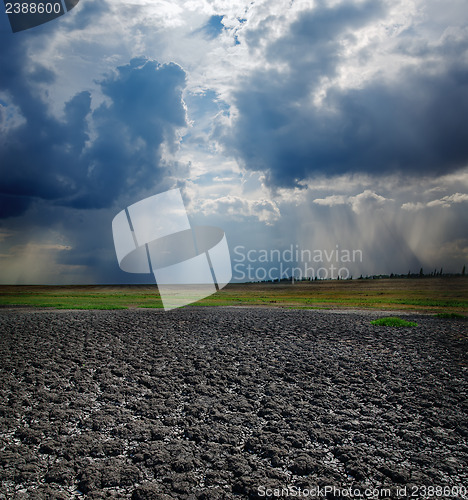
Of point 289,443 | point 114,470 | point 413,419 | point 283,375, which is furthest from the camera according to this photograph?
point 283,375

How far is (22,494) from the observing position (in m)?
4.59

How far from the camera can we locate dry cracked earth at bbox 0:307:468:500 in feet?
16.0

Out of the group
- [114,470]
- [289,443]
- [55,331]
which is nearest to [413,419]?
[289,443]

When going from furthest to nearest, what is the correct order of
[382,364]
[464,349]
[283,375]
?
[464,349]
[382,364]
[283,375]

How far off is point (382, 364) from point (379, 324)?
8.70 metres

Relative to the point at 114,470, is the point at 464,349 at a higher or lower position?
lower

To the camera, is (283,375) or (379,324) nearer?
(283,375)

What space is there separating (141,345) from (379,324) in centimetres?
1298

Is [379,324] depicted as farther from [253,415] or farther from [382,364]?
[253,415]

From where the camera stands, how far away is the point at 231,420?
264 inches

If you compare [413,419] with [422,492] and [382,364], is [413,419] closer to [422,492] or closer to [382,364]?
[422,492]

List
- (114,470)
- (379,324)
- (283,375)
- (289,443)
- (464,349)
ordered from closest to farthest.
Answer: (114,470)
(289,443)
(283,375)
(464,349)
(379,324)

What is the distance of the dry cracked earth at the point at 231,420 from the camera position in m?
4.86

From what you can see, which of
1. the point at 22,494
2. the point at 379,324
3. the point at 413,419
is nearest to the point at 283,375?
the point at 413,419
